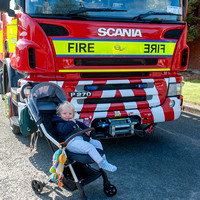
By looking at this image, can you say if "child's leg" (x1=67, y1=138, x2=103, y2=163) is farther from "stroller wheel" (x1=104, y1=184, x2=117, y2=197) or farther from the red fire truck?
the red fire truck

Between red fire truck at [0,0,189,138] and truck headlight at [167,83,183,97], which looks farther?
truck headlight at [167,83,183,97]

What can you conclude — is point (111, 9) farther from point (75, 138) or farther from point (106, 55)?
point (75, 138)

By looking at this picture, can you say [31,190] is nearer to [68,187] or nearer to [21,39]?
[68,187]

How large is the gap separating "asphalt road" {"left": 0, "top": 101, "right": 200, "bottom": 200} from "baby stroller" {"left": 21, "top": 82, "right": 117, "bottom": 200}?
0.57 feet

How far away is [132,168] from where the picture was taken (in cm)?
397

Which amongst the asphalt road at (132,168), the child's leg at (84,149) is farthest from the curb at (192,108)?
the child's leg at (84,149)

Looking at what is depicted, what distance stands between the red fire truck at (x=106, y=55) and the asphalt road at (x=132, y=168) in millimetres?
398

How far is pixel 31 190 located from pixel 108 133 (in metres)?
1.45

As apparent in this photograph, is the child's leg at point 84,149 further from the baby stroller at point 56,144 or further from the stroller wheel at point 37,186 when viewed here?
the stroller wheel at point 37,186

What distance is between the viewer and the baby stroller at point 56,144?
3.02m

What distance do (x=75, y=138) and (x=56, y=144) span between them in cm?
23

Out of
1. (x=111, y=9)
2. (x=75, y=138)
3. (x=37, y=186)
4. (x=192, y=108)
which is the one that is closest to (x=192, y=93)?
(x=192, y=108)

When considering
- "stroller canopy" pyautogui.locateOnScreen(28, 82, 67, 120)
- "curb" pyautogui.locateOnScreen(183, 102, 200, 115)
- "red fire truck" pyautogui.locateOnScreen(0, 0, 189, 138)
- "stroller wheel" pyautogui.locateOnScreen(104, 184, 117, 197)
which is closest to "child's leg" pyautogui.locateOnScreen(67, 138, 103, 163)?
"stroller wheel" pyautogui.locateOnScreen(104, 184, 117, 197)

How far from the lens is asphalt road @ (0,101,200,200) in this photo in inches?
130
